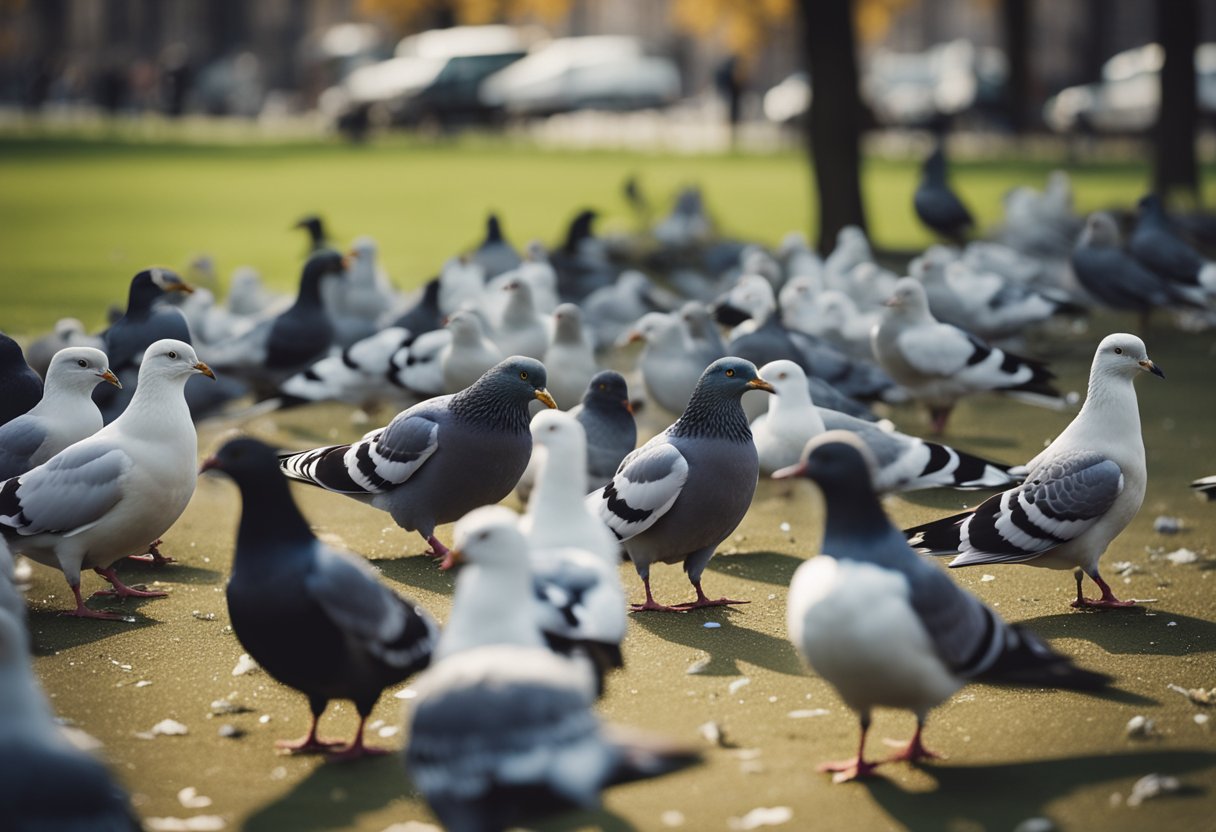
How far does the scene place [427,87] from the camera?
1778 inches

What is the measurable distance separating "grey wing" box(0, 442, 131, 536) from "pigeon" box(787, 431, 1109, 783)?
2.80 metres

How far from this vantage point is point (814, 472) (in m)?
4.77

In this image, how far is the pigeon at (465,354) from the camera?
30.0 feet

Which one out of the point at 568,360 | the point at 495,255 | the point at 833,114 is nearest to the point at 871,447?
the point at 568,360

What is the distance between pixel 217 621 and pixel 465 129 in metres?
40.5

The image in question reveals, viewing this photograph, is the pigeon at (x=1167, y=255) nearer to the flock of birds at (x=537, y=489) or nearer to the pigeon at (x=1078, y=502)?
the flock of birds at (x=537, y=489)

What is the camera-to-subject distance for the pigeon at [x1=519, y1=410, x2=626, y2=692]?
4.62 metres

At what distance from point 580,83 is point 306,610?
41.8 metres

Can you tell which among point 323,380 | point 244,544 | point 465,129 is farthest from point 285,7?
point 244,544

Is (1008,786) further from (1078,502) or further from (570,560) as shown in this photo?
(1078,502)

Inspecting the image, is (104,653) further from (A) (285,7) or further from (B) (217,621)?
(A) (285,7)

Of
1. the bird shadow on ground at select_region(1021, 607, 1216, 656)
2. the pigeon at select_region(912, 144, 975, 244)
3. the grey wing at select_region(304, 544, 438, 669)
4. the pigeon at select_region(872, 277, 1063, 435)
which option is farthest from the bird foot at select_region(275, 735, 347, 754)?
the pigeon at select_region(912, 144, 975, 244)

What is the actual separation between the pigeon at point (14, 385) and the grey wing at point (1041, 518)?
426 centimetres

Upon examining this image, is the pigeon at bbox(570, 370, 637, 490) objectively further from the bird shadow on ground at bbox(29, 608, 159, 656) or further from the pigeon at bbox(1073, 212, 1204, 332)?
the pigeon at bbox(1073, 212, 1204, 332)
